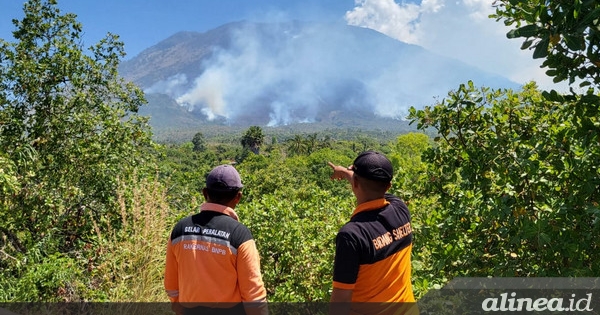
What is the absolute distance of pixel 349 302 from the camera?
84.2 inches

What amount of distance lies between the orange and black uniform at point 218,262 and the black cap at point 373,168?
0.78m

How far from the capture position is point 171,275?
2689 mm

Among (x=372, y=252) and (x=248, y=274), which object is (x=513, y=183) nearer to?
(x=372, y=252)

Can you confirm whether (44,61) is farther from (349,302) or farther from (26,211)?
(349,302)

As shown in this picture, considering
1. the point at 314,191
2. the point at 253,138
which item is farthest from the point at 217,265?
the point at 253,138

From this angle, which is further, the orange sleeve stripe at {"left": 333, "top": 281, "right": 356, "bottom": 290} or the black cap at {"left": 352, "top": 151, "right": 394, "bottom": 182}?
the black cap at {"left": 352, "top": 151, "right": 394, "bottom": 182}

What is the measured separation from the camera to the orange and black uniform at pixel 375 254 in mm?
2102

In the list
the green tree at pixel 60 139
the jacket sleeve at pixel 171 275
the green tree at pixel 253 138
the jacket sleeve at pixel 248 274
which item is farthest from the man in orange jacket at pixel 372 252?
the green tree at pixel 253 138

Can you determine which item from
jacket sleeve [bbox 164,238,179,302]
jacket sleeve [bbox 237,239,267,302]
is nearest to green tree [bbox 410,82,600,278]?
jacket sleeve [bbox 237,239,267,302]

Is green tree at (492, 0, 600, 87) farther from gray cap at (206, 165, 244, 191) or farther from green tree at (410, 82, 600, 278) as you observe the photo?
gray cap at (206, 165, 244, 191)

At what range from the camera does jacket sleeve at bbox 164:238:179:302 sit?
2645mm

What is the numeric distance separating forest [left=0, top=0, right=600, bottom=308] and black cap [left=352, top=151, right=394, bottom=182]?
0.84m

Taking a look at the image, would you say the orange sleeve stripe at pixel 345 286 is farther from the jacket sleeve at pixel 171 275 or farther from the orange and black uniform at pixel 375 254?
the jacket sleeve at pixel 171 275

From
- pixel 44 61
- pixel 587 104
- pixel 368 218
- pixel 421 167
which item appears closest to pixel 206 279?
pixel 368 218
